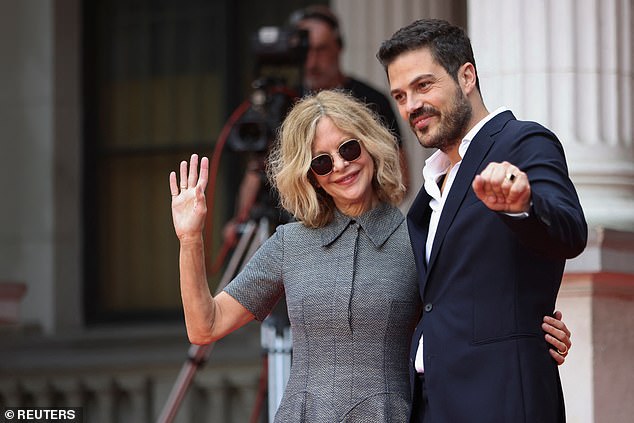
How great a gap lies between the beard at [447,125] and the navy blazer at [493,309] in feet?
0.40

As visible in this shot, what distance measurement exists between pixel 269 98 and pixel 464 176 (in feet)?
9.56

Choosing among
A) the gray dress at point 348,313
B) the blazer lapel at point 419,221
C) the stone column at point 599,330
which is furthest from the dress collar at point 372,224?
the stone column at point 599,330

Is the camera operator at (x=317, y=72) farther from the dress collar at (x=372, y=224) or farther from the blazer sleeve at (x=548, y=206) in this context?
the blazer sleeve at (x=548, y=206)

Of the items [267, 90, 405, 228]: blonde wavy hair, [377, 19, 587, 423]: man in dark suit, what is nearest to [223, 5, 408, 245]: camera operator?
[267, 90, 405, 228]: blonde wavy hair

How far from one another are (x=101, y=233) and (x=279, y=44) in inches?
133

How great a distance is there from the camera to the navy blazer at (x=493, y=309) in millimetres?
3270

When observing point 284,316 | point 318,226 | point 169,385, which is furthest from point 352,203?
point 169,385

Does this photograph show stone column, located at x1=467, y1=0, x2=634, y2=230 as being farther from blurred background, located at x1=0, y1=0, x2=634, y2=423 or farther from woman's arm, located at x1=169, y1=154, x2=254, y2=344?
blurred background, located at x1=0, y1=0, x2=634, y2=423

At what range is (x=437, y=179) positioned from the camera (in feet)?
12.0

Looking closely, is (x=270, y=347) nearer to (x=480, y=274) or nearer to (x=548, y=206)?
(x=480, y=274)

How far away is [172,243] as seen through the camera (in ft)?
30.0

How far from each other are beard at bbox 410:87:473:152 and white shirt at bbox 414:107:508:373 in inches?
1.1

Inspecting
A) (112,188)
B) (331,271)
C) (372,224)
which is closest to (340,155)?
(372,224)

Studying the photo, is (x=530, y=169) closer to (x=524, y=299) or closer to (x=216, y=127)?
(x=524, y=299)
